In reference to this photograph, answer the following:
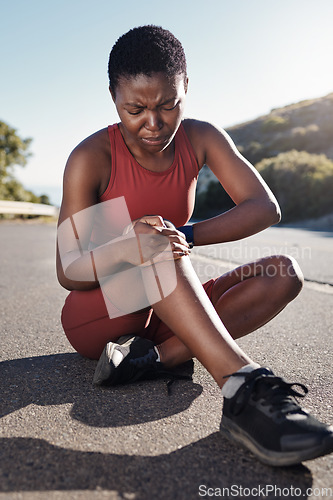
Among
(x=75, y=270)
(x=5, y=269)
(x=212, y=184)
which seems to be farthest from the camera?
(x=212, y=184)

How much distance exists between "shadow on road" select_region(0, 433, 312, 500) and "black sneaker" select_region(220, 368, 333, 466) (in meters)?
0.05

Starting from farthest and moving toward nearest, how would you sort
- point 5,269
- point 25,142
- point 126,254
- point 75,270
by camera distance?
point 25,142 < point 5,269 < point 75,270 < point 126,254

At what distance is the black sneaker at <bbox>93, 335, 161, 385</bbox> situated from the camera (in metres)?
1.87

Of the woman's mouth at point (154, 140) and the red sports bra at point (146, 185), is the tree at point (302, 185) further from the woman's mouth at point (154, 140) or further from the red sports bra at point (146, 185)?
the woman's mouth at point (154, 140)

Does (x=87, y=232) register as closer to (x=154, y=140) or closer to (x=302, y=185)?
(x=154, y=140)

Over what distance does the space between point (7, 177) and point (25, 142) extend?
2.36 m

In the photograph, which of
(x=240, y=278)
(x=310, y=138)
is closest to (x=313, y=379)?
(x=240, y=278)

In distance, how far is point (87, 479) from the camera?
48.9 inches

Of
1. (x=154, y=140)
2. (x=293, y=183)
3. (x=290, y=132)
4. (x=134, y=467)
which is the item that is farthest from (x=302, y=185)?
(x=290, y=132)

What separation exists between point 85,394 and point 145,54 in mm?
1330

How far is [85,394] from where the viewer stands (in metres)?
1.85

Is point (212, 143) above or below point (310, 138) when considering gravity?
above

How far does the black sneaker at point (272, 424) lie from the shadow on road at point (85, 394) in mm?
316

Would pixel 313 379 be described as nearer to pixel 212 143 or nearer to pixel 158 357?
pixel 158 357
